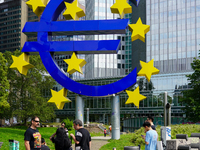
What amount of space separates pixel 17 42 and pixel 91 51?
399 feet

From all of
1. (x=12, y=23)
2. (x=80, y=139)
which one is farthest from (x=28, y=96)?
(x=12, y=23)

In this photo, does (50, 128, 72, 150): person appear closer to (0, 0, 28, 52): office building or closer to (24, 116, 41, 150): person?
(24, 116, 41, 150): person

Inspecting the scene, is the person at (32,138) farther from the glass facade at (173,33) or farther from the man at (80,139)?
the glass facade at (173,33)

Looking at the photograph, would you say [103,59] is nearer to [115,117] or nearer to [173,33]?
[173,33]

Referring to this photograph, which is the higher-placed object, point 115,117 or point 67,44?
point 67,44

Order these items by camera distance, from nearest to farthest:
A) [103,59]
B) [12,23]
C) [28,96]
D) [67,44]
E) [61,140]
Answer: [61,140] < [67,44] < [28,96] < [103,59] < [12,23]

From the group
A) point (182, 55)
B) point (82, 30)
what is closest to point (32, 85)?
point (82, 30)

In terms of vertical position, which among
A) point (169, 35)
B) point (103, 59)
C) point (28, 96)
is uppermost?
point (169, 35)

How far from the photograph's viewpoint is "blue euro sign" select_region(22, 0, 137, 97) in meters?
17.5

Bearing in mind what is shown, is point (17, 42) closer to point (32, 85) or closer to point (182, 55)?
point (182, 55)

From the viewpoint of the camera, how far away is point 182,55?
78.1 m

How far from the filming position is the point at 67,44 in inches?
703

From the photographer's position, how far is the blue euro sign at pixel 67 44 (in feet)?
57.5

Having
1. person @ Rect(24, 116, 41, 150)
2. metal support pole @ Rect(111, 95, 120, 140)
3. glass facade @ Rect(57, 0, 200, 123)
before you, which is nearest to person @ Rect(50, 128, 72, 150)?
person @ Rect(24, 116, 41, 150)
